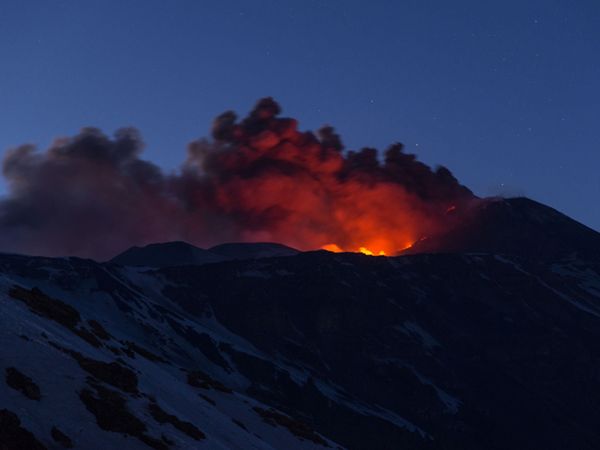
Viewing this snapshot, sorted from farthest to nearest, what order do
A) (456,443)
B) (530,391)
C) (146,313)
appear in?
(530,391)
(146,313)
(456,443)

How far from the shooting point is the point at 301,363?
14425 cm

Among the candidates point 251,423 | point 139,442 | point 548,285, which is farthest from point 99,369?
point 548,285

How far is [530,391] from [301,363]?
148ft

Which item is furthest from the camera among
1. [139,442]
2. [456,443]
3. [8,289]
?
[456,443]

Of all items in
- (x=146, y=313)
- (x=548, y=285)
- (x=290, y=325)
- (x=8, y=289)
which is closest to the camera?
Result: (x=8, y=289)

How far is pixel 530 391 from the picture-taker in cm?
14750

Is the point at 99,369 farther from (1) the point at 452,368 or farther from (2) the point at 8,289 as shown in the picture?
(1) the point at 452,368

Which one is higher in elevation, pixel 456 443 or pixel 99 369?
pixel 456 443

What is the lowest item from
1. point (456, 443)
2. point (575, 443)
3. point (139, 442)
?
point (139, 442)

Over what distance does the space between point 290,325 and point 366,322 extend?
56.2 feet

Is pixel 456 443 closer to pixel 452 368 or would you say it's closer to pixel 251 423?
pixel 452 368

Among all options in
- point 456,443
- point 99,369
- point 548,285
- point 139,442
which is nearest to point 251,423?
point 99,369

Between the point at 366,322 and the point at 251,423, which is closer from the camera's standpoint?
the point at 251,423

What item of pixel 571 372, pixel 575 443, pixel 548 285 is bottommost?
pixel 575 443
